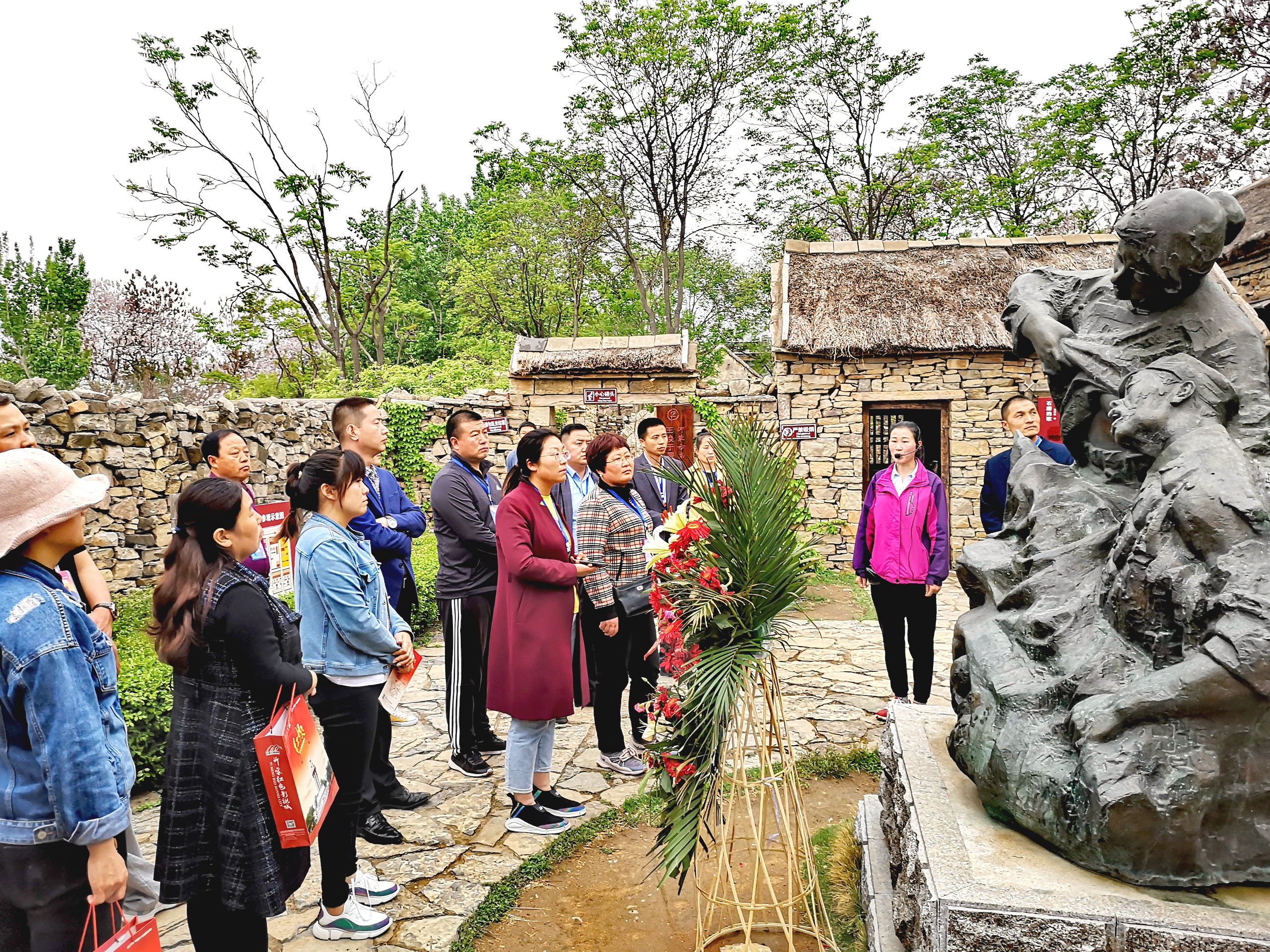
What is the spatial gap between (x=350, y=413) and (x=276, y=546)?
1.97 metres

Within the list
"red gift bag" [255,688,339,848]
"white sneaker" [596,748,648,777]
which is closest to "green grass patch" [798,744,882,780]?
"white sneaker" [596,748,648,777]

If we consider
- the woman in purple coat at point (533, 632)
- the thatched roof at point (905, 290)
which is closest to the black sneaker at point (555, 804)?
the woman in purple coat at point (533, 632)

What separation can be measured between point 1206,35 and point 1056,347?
58.7 feet

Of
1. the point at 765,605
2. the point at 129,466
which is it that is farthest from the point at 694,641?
the point at 129,466

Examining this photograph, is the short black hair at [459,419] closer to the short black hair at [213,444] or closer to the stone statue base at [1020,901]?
the short black hair at [213,444]

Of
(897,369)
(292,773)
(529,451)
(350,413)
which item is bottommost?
(292,773)

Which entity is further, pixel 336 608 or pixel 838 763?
pixel 838 763

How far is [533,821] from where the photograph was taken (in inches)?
139

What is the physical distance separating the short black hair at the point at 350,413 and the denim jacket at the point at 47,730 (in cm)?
217

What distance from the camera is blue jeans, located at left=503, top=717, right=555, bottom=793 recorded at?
3.43 m

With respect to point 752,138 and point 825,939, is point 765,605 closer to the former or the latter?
point 825,939

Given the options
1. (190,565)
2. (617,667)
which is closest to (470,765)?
A: (617,667)

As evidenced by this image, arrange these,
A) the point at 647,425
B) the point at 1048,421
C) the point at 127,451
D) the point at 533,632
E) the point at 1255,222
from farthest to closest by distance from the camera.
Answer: the point at 1048,421
the point at 127,451
the point at 1255,222
the point at 647,425
the point at 533,632

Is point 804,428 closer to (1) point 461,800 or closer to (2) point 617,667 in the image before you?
(2) point 617,667
